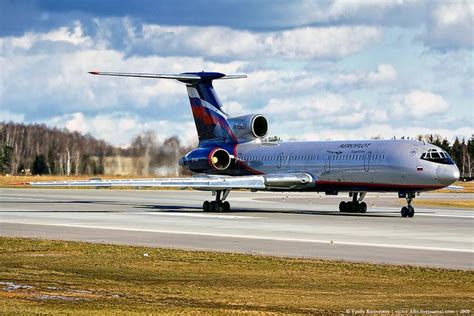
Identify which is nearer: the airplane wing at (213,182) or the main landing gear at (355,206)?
the airplane wing at (213,182)

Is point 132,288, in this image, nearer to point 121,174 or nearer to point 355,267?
point 355,267

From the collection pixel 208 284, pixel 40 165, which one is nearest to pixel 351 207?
pixel 208 284

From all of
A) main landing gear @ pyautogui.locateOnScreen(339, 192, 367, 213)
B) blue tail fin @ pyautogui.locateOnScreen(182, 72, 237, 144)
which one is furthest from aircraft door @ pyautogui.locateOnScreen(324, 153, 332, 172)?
blue tail fin @ pyautogui.locateOnScreen(182, 72, 237, 144)

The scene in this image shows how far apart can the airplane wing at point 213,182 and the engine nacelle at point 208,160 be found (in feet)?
15.0

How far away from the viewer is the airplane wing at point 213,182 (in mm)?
48812

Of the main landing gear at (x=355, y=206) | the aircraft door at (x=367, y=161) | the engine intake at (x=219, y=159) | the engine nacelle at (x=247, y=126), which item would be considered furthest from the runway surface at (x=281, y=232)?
the engine nacelle at (x=247, y=126)

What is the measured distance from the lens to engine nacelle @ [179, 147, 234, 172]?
5700cm

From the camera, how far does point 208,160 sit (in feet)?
186

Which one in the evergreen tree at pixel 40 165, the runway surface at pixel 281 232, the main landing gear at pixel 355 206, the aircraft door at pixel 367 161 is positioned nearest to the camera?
the runway surface at pixel 281 232

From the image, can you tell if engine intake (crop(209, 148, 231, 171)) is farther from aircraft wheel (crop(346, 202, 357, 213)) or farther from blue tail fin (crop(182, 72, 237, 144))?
aircraft wheel (crop(346, 202, 357, 213))

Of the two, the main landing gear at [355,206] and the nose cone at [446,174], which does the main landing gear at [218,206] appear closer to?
the main landing gear at [355,206]

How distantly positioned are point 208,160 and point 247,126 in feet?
11.1

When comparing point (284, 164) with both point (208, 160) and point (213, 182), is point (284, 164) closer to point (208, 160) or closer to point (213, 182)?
point (208, 160)

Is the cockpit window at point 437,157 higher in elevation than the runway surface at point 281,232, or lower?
higher
